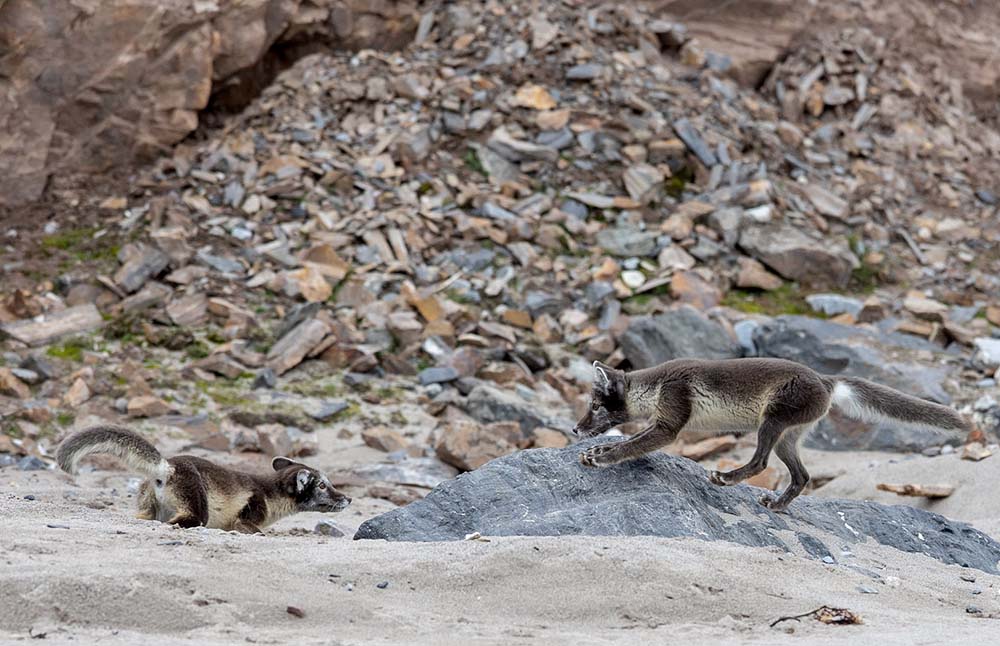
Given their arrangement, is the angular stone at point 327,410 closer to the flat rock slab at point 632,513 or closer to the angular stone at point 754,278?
the flat rock slab at point 632,513

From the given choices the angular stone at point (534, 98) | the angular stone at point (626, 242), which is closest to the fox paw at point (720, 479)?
the angular stone at point (626, 242)

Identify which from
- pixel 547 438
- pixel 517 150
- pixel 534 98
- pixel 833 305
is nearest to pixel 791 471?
pixel 547 438

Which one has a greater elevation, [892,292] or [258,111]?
[258,111]

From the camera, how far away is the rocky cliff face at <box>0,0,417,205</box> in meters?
17.3

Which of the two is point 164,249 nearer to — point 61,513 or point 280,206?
point 280,206

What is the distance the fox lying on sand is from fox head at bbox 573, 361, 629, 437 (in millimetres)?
2172

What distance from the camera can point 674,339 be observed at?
50.1 feet

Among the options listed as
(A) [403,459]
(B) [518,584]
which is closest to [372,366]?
(A) [403,459]

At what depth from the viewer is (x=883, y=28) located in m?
25.6

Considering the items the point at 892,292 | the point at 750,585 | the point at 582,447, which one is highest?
the point at 750,585

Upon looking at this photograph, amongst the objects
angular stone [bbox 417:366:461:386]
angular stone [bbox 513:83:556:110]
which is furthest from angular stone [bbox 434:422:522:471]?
angular stone [bbox 513:83:556:110]

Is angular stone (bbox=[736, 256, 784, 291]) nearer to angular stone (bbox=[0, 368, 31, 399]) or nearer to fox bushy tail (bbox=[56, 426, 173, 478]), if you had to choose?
angular stone (bbox=[0, 368, 31, 399])

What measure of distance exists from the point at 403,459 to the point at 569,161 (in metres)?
8.80

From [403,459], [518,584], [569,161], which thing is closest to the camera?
[518,584]
